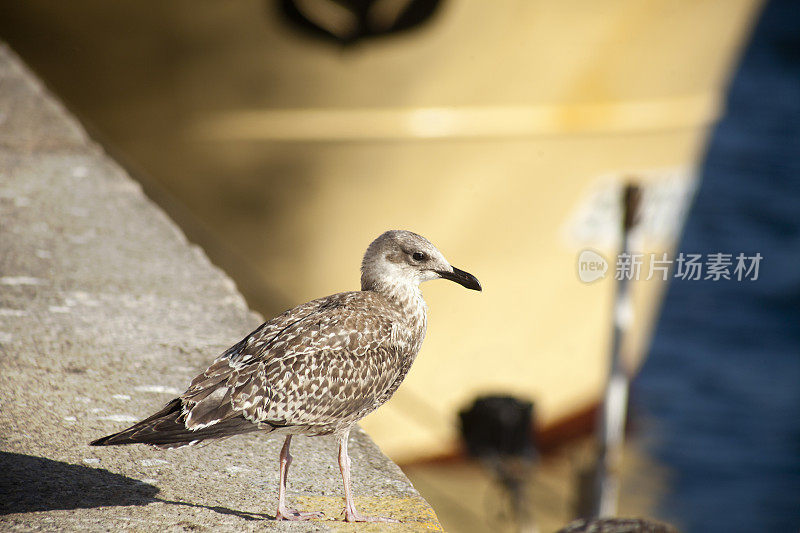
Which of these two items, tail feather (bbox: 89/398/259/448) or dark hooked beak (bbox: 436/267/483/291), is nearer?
tail feather (bbox: 89/398/259/448)

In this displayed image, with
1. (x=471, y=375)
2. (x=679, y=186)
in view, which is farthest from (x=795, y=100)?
(x=471, y=375)

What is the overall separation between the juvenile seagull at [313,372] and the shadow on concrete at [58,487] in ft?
1.12

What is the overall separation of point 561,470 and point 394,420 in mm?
2969

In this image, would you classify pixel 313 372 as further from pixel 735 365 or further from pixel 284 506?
pixel 735 365

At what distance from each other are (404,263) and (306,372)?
54cm

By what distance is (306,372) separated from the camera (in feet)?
10.1

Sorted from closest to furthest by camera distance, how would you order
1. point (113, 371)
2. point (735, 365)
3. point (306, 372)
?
1. point (306, 372)
2. point (113, 371)
3. point (735, 365)

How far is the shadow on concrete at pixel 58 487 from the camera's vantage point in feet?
10.1

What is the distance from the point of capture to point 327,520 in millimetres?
3182
